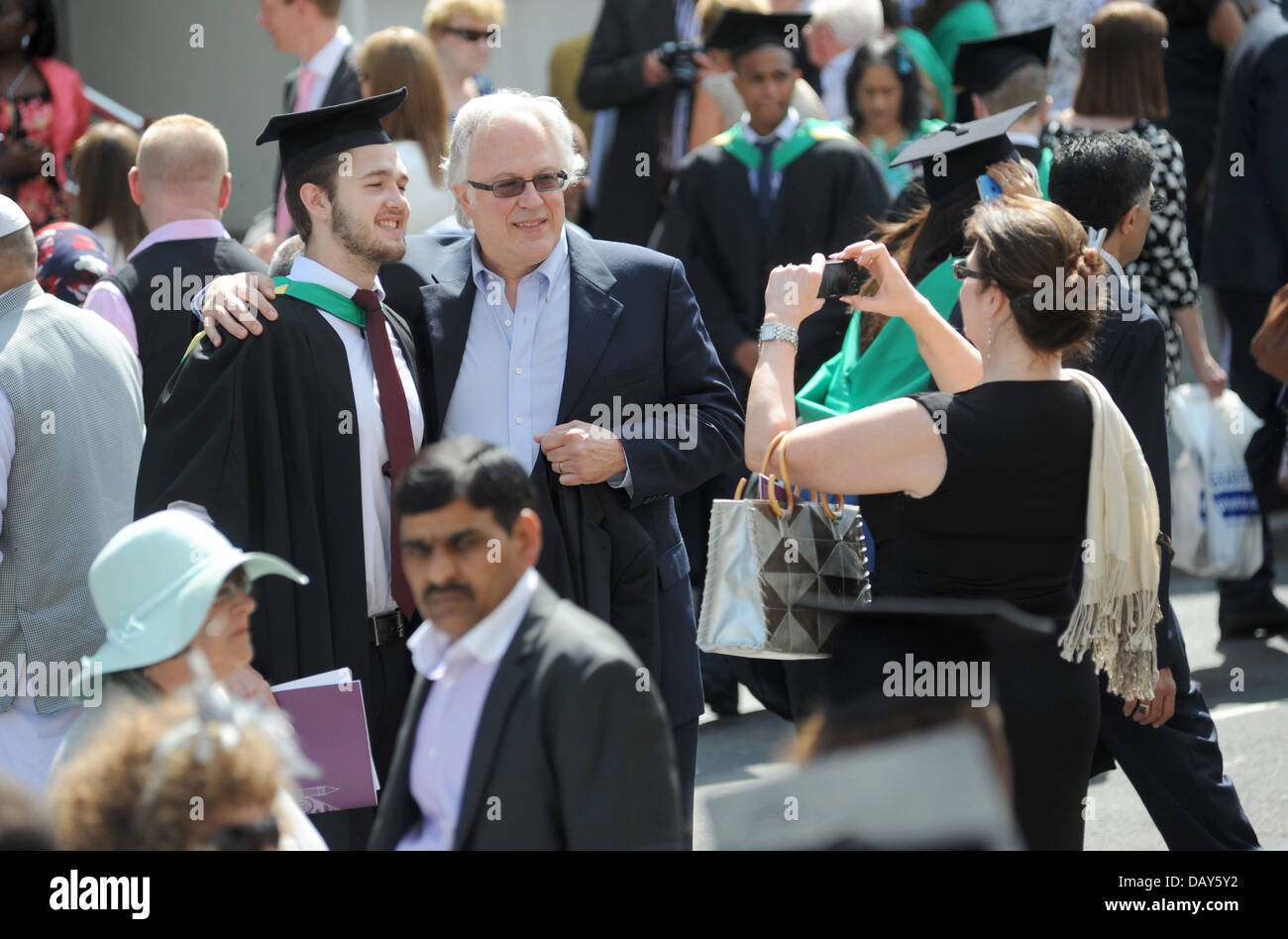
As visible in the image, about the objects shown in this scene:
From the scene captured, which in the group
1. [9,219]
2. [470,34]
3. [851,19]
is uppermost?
[851,19]

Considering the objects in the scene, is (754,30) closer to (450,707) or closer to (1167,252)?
(1167,252)

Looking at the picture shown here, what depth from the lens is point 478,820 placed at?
9.02ft

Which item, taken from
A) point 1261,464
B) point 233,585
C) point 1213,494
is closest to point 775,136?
point 1213,494

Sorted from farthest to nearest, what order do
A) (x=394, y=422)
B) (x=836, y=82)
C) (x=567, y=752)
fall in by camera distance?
(x=836, y=82) < (x=394, y=422) < (x=567, y=752)

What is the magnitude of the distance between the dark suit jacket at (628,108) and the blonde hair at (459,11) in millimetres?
826

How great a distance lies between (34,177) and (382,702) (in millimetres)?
4608

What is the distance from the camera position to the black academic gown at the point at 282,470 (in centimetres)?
390

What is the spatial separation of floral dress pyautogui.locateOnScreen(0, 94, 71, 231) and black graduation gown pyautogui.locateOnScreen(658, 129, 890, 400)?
2861 mm

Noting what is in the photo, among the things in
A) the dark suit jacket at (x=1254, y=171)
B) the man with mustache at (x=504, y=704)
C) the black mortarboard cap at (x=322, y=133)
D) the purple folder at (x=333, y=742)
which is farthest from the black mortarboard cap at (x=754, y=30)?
the man with mustache at (x=504, y=704)

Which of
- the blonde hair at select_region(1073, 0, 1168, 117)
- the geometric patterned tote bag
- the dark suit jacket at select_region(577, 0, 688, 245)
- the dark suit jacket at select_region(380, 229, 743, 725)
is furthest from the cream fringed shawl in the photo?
the dark suit jacket at select_region(577, 0, 688, 245)

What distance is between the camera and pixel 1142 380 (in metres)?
4.54

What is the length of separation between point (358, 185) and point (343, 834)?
1549mm

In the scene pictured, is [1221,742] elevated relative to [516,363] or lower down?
lower down

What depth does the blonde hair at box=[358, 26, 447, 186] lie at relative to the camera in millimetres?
6949
